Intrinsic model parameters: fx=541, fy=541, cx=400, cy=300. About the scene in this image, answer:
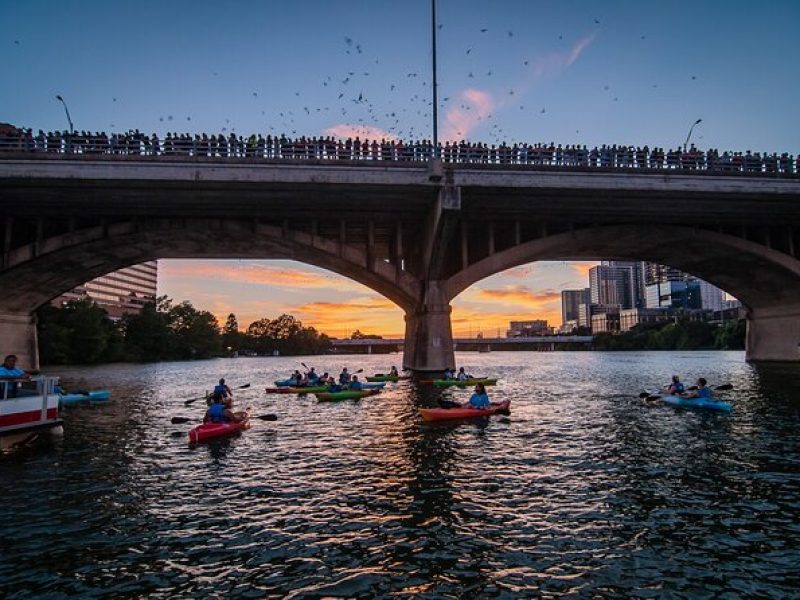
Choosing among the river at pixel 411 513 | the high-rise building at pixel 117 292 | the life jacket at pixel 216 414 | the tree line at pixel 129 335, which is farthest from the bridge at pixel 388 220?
the high-rise building at pixel 117 292

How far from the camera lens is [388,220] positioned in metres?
40.5

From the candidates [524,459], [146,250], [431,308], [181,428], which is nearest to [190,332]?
[146,250]

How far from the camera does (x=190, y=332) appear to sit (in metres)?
126

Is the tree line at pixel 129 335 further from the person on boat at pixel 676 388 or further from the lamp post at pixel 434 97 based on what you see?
the person on boat at pixel 676 388

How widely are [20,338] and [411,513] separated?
5101cm

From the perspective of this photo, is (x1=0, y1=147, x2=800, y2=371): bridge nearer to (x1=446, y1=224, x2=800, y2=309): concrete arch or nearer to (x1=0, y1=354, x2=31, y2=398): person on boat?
(x1=446, y1=224, x2=800, y2=309): concrete arch

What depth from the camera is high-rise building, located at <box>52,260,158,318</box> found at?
532 ft

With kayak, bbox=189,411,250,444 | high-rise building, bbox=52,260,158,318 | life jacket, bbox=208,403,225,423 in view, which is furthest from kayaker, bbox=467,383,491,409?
high-rise building, bbox=52,260,158,318

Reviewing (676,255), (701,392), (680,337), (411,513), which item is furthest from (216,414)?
(680,337)

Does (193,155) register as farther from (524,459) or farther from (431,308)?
(524,459)

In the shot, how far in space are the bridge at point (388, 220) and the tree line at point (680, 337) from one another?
235ft

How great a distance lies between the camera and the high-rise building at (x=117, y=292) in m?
162

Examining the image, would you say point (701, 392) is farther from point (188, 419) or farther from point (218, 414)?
point (188, 419)

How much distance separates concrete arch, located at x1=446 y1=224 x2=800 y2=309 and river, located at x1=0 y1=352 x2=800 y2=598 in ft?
74.6
